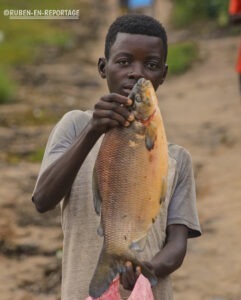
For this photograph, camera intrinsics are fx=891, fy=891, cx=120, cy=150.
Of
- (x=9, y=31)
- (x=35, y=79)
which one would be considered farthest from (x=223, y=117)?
(x=9, y=31)

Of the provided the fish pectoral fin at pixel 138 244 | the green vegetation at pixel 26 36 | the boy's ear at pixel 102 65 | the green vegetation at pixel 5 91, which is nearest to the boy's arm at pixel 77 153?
the fish pectoral fin at pixel 138 244

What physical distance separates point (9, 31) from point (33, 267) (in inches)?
462

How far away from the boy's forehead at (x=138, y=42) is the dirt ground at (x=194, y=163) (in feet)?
10.7

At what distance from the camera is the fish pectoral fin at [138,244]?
231 cm

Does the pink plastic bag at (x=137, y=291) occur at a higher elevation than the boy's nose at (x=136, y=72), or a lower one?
lower

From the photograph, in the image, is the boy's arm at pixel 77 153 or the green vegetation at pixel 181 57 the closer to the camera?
the boy's arm at pixel 77 153

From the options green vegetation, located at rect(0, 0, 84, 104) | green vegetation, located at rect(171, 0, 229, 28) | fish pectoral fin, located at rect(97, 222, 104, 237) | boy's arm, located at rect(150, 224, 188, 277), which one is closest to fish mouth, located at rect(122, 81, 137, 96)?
fish pectoral fin, located at rect(97, 222, 104, 237)

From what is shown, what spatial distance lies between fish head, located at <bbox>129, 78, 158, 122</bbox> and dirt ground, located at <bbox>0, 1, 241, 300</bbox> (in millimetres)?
3474

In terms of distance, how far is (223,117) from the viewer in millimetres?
11227

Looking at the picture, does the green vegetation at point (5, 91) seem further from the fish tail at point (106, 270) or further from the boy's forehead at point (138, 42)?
the fish tail at point (106, 270)

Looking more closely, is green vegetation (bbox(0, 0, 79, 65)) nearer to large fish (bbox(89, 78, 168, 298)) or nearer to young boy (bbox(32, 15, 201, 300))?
young boy (bbox(32, 15, 201, 300))

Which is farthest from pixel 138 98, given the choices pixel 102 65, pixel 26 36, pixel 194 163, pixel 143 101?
pixel 26 36

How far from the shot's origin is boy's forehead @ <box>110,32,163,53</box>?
247cm

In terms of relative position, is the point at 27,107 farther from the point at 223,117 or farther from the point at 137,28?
the point at 137,28
